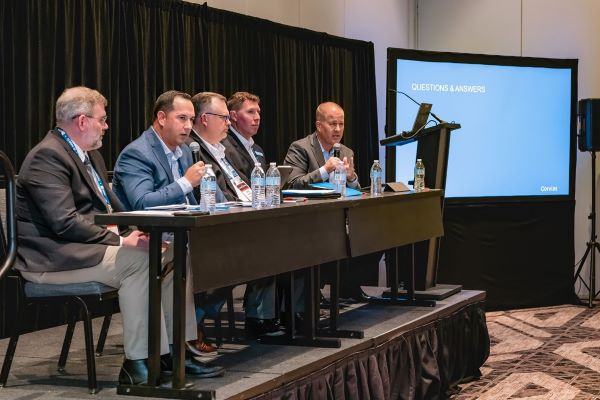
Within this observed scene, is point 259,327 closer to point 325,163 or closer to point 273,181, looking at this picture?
point 273,181

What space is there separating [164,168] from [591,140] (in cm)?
440

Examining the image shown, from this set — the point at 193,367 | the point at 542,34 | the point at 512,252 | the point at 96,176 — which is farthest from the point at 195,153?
the point at 542,34

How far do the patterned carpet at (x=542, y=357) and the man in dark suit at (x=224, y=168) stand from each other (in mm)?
1101

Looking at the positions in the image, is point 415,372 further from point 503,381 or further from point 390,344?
point 503,381

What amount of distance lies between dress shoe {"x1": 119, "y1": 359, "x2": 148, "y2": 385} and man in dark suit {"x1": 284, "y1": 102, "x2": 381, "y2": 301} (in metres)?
2.23

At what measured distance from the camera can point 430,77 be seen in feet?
23.4

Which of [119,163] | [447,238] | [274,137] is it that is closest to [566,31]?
[447,238]

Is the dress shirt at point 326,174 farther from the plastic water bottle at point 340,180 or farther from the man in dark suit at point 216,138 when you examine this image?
the man in dark suit at point 216,138

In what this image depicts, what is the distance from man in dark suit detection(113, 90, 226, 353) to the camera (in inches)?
150

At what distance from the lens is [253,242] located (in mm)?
3527

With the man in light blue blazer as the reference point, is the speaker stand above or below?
below

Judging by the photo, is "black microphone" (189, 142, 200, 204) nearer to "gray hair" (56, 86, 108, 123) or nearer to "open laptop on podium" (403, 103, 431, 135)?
"gray hair" (56, 86, 108, 123)

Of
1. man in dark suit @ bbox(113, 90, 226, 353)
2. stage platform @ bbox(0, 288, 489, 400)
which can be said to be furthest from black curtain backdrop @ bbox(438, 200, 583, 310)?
man in dark suit @ bbox(113, 90, 226, 353)

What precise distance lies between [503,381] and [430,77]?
111 inches
